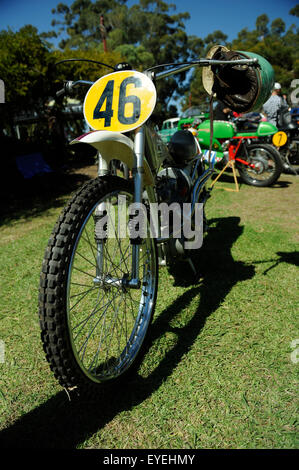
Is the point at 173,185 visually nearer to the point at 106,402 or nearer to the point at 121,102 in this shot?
the point at 121,102

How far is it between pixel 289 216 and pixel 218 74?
2.74m

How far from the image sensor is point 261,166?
588 cm

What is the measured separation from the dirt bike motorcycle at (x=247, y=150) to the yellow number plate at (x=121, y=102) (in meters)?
4.31

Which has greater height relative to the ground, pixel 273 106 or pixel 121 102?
pixel 273 106

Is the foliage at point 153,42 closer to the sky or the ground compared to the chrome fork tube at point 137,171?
closer to the sky

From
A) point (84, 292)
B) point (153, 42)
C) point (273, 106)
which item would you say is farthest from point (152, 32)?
point (84, 292)

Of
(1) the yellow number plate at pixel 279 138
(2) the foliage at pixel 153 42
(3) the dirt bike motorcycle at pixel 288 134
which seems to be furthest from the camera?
(2) the foliage at pixel 153 42

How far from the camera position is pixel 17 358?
186cm

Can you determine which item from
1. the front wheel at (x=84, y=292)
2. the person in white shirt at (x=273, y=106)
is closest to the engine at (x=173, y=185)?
the front wheel at (x=84, y=292)

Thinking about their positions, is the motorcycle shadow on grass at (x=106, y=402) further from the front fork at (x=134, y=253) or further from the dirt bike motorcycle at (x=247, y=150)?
the dirt bike motorcycle at (x=247, y=150)

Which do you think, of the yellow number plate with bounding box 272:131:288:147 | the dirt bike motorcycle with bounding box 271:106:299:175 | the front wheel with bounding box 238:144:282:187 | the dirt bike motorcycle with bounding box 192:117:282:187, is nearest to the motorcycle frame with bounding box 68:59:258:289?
the dirt bike motorcycle with bounding box 192:117:282:187

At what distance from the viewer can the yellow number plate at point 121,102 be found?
155cm

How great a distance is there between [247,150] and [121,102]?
16.0 ft
